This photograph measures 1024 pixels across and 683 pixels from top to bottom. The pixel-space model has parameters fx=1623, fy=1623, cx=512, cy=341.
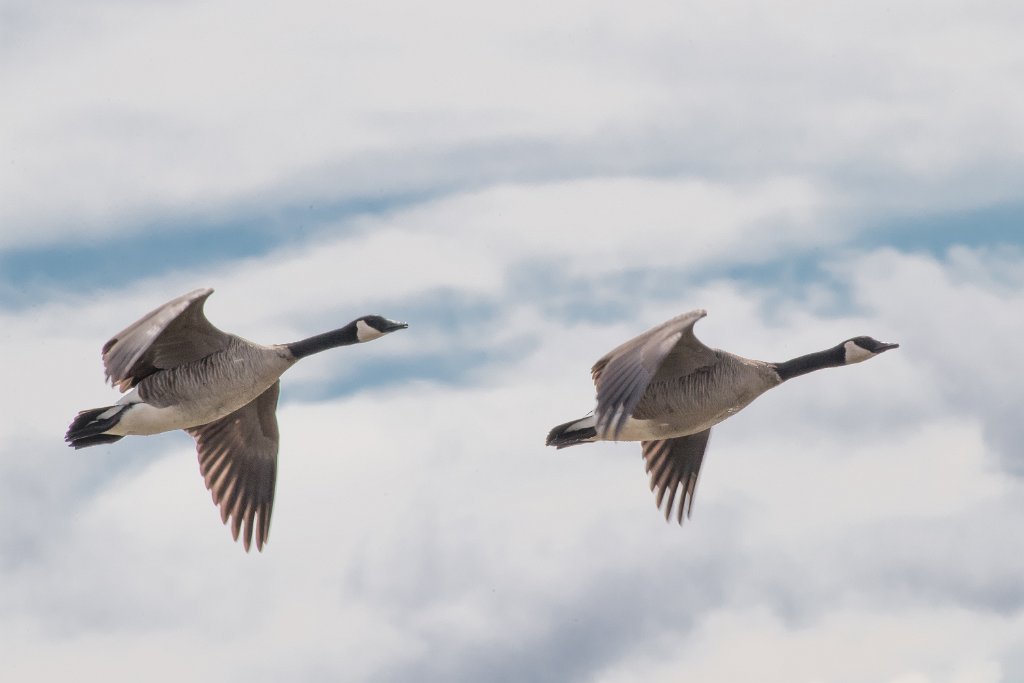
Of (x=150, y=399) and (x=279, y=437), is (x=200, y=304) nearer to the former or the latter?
(x=150, y=399)

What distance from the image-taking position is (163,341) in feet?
61.9

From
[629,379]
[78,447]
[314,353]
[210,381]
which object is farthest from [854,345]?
[78,447]

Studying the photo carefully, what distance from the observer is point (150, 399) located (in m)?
19.1

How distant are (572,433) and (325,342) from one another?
10.5 feet

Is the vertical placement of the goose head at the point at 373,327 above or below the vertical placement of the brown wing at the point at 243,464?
above

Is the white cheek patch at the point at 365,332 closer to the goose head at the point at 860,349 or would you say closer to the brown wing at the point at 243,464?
the brown wing at the point at 243,464

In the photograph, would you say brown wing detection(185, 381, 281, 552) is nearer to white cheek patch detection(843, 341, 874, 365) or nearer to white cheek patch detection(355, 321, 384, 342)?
white cheek patch detection(355, 321, 384, 342)

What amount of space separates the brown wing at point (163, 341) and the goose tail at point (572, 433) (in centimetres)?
406

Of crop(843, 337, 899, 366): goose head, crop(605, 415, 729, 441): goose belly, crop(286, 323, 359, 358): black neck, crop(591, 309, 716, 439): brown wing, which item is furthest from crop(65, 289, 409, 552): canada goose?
crop(843, 337, 899, 366): goose head

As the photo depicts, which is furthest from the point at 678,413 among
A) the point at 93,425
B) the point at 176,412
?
the point at 93,425

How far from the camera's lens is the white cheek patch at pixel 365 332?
1988 cm

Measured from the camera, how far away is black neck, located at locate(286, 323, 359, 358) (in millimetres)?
19406

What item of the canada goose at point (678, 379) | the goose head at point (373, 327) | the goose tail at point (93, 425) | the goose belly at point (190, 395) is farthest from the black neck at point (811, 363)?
the goose tail at point (93, 425)

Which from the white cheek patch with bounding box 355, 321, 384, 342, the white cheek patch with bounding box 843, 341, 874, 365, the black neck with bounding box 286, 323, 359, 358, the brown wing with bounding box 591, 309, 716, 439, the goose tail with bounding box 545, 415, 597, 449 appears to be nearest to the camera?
the brown wing with bounding box 591, 309, 716, 439
